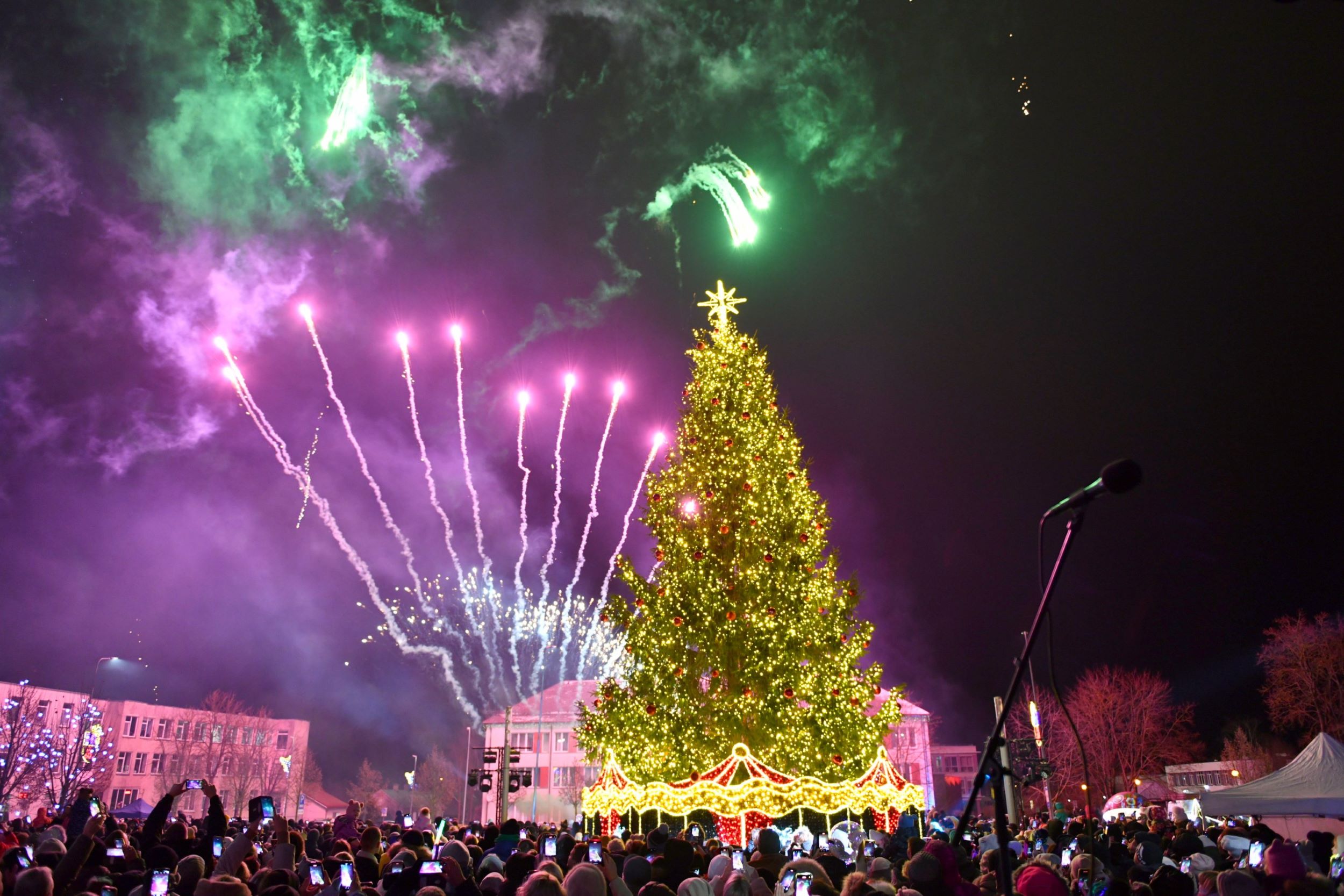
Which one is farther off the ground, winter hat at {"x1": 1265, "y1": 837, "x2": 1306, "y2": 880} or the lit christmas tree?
the lit christmas tree

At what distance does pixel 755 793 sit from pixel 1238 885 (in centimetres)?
1375

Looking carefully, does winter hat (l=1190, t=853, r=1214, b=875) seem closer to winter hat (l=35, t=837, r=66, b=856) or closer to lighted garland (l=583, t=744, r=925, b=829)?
lighted garland (l=583, t=744, r=925, b=829)

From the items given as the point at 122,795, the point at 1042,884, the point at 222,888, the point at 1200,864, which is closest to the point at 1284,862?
the point at 1042,884

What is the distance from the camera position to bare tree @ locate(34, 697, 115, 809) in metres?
47.8

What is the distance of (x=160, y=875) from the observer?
7.23 m

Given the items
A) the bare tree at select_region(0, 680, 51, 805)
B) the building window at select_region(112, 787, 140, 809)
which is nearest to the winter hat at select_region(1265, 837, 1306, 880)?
the bare tree at select_region(0, 680, 51, 805)

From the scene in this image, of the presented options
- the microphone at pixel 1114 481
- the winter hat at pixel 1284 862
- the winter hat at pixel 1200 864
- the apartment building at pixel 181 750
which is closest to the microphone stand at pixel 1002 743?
the microphone at pixel 1114 481

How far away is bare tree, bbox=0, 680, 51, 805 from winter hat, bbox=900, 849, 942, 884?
54.0 meters

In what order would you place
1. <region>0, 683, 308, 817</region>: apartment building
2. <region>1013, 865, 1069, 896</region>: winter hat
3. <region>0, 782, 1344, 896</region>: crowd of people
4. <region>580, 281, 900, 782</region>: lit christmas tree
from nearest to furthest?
<region>1013, 865, 1069, 896</region>: winter hat < <region>0, 782, 1344, 896</region>: crowd of people < <region>580, 281, 900, 782</region>: lit christmas tree < <region>0, 683, 308, 817</region>: apartment building

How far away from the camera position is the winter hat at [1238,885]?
6172mm

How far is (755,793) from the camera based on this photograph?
19016 millimetres

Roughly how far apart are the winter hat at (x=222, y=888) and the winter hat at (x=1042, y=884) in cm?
567

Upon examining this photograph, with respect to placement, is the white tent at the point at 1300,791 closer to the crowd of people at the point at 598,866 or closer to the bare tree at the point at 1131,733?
the crowd of people at the point at 598,866

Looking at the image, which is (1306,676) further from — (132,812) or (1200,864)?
(132,812)
